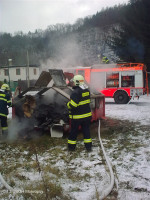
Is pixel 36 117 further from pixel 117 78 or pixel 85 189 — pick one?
pixel 117 78

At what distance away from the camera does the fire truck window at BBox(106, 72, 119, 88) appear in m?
11.9

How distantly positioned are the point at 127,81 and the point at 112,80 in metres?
0.90

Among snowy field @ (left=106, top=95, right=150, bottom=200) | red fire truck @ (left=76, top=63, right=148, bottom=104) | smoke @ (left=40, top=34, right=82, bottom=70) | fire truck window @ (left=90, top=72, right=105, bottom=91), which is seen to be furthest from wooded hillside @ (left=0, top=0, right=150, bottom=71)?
snowy field @ (left=106, top=95, right=150, bottom=200)

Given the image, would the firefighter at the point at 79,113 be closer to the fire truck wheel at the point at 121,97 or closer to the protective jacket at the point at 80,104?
the protective jacket at the point at 80,104

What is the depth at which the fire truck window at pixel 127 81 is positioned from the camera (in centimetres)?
1155

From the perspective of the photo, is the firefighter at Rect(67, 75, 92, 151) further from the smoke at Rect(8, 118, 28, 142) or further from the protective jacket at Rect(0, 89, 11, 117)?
the protective jacket at Rect(0, 89, 11, 117)

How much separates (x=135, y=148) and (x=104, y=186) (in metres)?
1.69

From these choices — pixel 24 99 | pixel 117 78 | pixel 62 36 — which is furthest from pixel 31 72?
pixel 24 99

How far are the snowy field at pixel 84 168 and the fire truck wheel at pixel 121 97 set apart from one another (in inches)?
266

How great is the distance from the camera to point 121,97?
1162 cm

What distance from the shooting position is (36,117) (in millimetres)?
5074

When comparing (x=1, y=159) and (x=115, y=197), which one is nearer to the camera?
(x=115, y=197)

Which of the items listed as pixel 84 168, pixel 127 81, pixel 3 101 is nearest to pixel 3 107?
pixel 3 101

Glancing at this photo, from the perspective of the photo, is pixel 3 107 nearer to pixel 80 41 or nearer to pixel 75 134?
pixel 75 134
